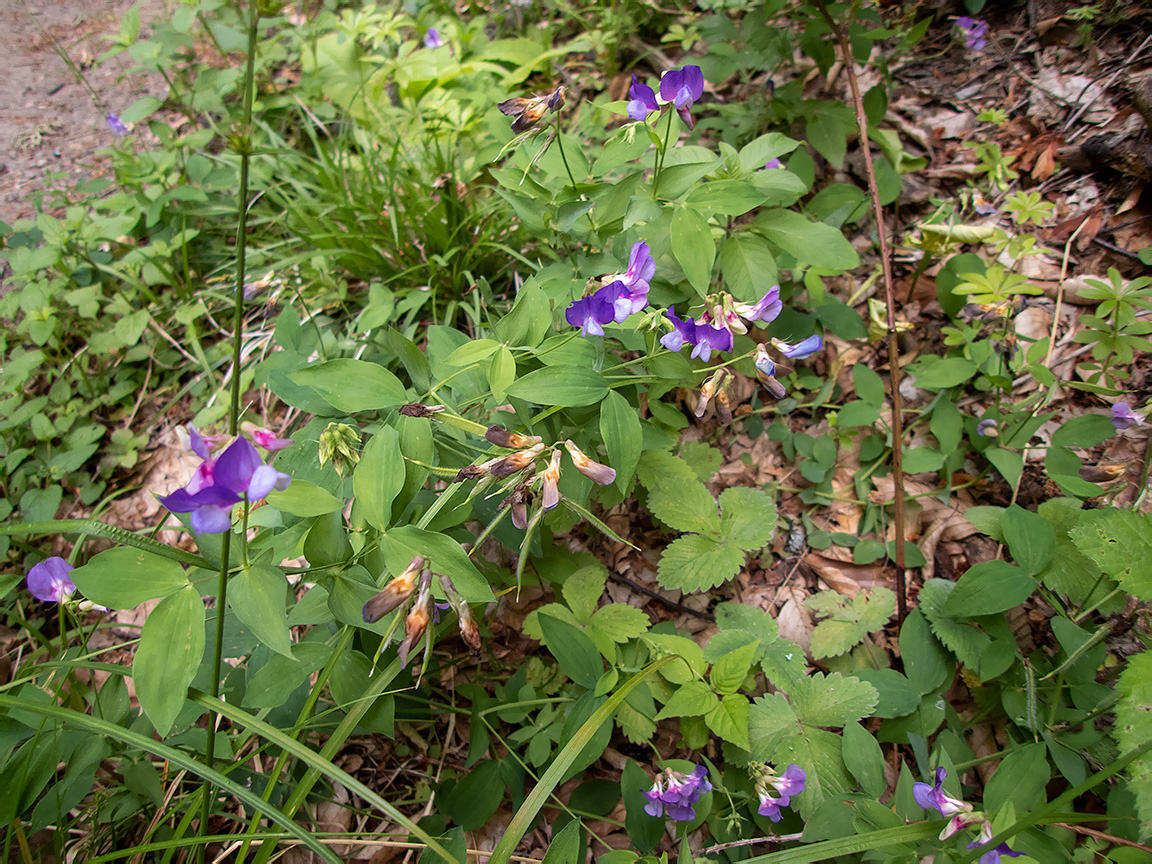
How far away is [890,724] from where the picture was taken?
5.04 ft

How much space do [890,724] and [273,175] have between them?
348 centimetres

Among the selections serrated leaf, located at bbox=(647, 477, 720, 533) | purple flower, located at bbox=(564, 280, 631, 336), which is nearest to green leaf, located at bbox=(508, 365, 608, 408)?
purple flower, located at bbox=(564, 280, 631, 336)

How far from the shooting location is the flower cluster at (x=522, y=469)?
1.10 meters

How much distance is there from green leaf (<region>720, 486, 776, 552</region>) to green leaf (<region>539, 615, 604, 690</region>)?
0.56m

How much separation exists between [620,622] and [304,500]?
36.6 inches

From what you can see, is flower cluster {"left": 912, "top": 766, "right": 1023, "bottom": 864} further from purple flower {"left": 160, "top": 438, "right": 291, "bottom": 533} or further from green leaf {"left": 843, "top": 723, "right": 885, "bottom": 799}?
purple flower {"left": 160, "top": 438, "right": 291, "bottom": 533}

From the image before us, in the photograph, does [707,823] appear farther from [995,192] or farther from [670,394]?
[995,192]

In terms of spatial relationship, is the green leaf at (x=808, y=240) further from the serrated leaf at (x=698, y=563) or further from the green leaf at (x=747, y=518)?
the serrated leaf at (x=698, y=563)

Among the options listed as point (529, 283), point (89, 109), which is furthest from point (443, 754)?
point (89, 109)

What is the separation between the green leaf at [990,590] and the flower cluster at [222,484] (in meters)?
1.63

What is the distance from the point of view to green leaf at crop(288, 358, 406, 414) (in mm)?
1271

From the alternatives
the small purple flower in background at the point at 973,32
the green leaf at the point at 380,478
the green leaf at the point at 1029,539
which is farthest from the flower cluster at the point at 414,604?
the small purple flower in background at the point at 973,32

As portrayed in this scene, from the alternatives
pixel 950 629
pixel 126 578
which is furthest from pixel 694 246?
pixel 126 578

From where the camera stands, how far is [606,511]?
1.97 meters
